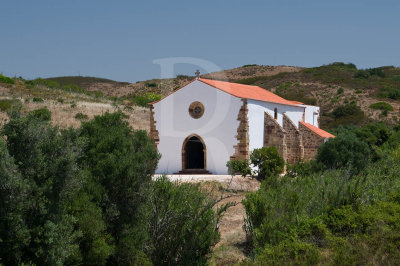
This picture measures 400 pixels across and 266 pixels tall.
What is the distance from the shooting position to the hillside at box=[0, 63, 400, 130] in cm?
3784

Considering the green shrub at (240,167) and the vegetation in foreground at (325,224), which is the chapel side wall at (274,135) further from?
the vegetation in foreground at (325,224)

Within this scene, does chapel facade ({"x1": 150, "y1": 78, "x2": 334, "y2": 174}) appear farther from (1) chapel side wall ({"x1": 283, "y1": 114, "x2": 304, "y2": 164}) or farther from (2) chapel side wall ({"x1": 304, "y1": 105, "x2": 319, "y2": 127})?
(2) chapel side wall ({"x1": 304, "y1": 105, "x2": 319, "y2": 127})

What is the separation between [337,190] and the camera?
36.9 feet

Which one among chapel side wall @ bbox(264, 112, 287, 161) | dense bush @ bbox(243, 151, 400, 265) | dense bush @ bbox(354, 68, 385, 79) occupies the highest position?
dense bush @ bbox(354, 68, 385, 79)

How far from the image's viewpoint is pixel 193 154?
22.6 m

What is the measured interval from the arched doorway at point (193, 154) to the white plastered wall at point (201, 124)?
0.74 ft

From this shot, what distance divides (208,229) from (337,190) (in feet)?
13.2

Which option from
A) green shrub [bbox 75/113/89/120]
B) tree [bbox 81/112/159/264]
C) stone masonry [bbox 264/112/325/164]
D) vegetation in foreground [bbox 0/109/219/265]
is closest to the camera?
vegetation in foreground [bbox 0/109/219/265]

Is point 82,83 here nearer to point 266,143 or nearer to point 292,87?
point 292,87

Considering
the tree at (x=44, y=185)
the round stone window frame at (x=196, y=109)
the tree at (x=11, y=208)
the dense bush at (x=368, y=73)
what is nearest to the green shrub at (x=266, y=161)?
the round stone window frame at (x=196, y=109)

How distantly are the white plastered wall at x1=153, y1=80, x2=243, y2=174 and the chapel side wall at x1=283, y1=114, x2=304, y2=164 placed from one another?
397cm

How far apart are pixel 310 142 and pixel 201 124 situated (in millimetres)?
6354

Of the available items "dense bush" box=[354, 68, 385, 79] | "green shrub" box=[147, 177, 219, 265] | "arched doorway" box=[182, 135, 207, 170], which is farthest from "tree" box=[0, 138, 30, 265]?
"dense bush" box=[354, 68, 385, 79]

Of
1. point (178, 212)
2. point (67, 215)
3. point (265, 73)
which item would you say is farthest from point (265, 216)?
point (265, 73)
